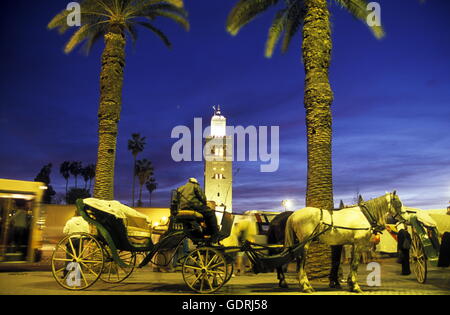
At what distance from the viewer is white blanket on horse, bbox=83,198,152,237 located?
26.0 ft

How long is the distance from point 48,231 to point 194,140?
20.5 m

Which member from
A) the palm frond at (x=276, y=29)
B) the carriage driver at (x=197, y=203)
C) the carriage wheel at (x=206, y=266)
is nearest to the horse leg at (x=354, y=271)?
the carriage wheel at (x=206, y=266)

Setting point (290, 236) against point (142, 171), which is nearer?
point (290, 236)

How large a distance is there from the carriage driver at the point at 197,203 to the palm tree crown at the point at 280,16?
27.2 feet

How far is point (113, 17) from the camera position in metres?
15.0

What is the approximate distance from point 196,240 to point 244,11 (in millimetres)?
9532

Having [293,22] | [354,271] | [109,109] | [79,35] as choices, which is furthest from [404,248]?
[79,35]

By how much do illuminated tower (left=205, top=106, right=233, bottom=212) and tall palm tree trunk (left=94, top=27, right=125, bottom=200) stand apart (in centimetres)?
5894

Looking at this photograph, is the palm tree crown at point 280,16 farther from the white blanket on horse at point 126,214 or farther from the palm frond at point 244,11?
the white blanket on horse at point 126,214

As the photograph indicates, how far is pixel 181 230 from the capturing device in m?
8.13

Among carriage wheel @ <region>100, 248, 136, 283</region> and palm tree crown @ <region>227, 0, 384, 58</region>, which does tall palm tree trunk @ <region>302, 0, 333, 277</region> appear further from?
carriage wheel @ <region>100, 248, 136, 283</region>

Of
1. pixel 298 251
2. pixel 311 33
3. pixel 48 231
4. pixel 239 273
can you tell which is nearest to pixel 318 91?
pixel 311 33

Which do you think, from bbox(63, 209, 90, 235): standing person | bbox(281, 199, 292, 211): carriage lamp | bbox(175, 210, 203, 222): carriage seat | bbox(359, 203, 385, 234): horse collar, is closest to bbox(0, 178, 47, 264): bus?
bbox(63, 209, 90, 235): standing person

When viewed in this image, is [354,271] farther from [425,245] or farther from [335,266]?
[425,245]
